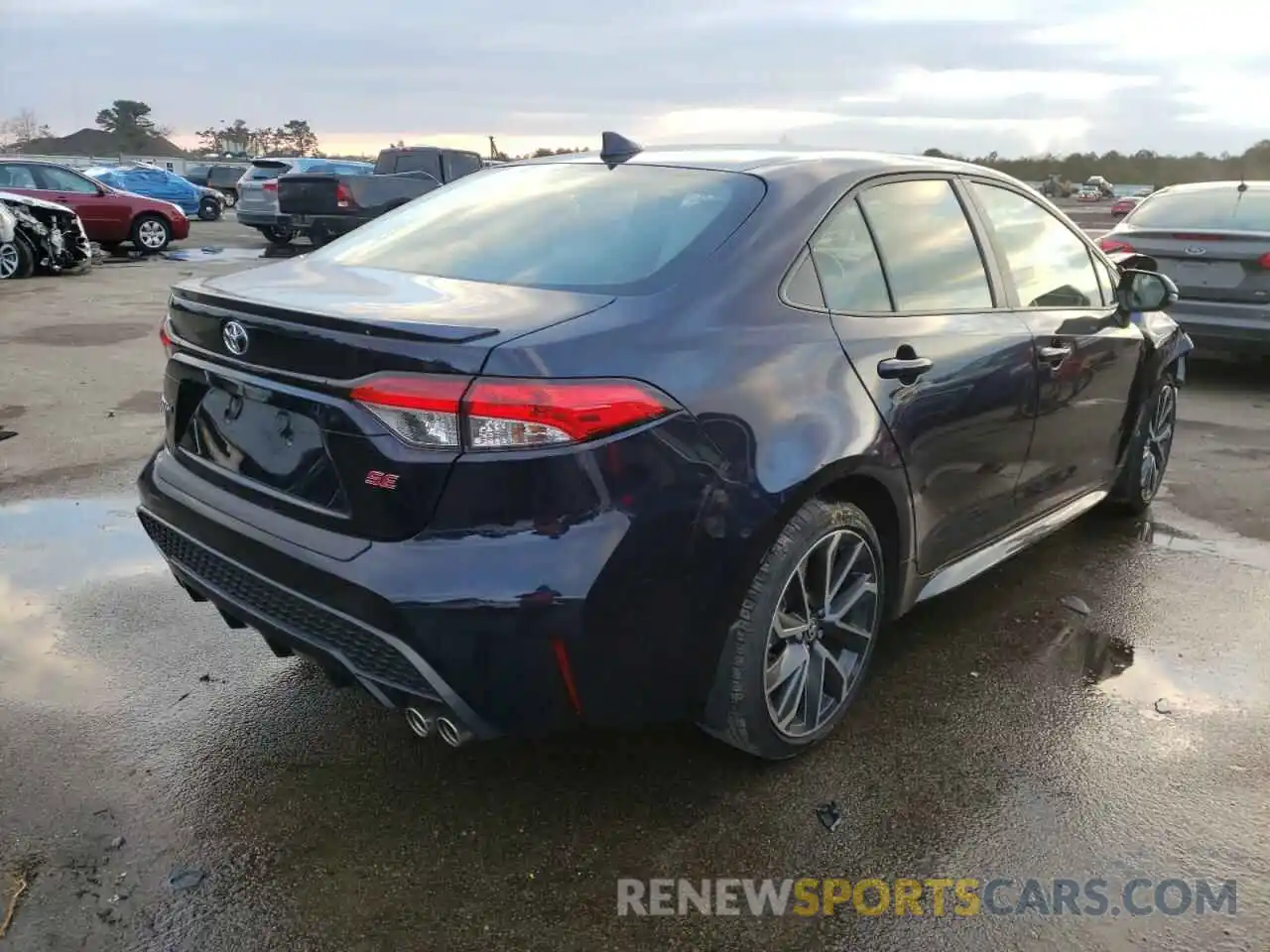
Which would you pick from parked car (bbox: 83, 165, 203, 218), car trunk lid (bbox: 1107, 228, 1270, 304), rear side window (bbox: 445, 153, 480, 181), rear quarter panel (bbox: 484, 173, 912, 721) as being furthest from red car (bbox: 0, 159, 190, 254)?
rear quarter panel (bbox: 484, 173, 912, 721)

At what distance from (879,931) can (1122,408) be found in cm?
287

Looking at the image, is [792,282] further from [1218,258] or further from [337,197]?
[337,197]

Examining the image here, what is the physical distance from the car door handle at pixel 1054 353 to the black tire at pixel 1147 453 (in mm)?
1080

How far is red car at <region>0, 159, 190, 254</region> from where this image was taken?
16531mm

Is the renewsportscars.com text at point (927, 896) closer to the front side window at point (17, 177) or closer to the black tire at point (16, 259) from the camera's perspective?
the black tire at point (16, 259)

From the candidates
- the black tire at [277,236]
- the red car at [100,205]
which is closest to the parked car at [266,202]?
the black tire at [277,236]

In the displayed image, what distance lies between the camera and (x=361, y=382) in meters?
2.30

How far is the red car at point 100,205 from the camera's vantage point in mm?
16531

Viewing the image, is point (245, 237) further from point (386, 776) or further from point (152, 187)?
point (386, 776)

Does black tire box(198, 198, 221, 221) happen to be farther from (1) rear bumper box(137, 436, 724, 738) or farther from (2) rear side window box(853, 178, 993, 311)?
(1) rear bumper box(137, 436, 724, 738)

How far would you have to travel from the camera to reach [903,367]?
299 cm

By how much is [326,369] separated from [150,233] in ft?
60.5

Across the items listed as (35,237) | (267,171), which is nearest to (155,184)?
(267,171)

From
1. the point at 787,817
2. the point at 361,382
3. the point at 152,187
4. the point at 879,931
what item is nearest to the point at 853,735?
the point at 787,817
